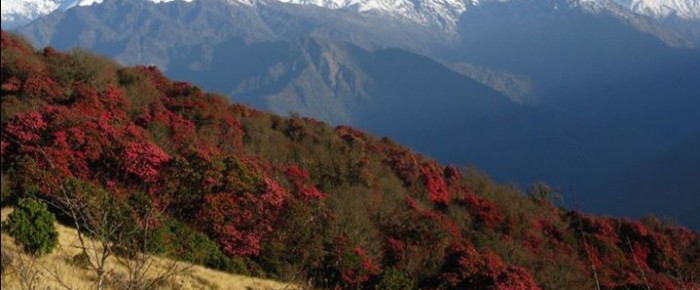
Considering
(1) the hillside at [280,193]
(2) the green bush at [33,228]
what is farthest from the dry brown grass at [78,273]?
(1) the hillside at [280,193]

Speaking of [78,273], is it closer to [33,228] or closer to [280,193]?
[33,228]

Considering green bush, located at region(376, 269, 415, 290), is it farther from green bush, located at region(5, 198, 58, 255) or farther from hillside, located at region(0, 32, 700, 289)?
green bush, located at region(5, 198, 58, 255)

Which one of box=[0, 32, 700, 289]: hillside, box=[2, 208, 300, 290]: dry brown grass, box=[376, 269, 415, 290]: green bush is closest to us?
box=[2, 208, 300, 290]: dry brown grass

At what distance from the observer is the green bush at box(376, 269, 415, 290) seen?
1981 cm

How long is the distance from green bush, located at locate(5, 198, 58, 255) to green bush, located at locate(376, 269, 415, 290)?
9.45m

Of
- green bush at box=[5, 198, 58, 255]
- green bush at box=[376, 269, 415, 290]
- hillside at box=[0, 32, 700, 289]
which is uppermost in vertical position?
green bush at box=[5, 198, 58, 255]

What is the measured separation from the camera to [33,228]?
14297 mm

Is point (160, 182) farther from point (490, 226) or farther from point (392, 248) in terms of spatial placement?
point (490, 226)

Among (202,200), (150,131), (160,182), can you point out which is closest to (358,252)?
(202,200)

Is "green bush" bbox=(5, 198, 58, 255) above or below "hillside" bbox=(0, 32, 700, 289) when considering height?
above

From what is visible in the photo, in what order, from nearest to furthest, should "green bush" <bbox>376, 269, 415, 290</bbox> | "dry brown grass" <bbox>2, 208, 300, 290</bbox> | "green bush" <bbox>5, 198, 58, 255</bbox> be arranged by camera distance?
1. "dry brown grass" <bbox>2, 208, 300, 290</bbox>
2. "green bush" <bbox>5, 198, 58, 255</bbox>
3. "green bush" <bbox>376, 269, 415, 290</bbox>

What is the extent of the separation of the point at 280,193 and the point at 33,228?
37.0 ft

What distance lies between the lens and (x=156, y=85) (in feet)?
125

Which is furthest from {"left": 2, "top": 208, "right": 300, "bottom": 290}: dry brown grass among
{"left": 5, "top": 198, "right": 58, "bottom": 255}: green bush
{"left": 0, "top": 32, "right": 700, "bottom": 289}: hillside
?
{"left": 0, "top": 32, "right": 700, "bottom": 289}: hillside
